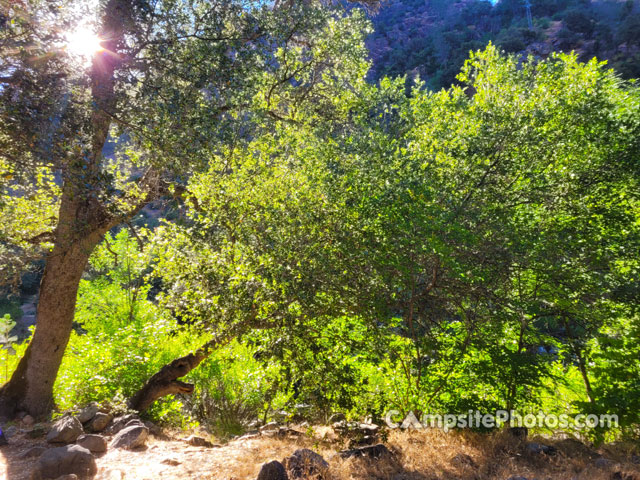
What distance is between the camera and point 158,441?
7750 mm

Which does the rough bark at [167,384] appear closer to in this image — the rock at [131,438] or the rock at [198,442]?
the rock at [198,442]

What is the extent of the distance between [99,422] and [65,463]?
330 centimetres

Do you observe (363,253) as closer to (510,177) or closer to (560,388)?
(510,177)

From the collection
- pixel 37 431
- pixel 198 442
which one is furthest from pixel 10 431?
pixel 198 442

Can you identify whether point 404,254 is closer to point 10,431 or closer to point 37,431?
point 37,431

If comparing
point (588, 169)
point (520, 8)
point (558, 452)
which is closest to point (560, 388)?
point (558, 452)

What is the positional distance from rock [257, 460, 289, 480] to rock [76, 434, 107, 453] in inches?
143

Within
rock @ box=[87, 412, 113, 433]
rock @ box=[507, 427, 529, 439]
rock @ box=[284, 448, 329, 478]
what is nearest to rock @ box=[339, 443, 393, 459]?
rock @ box=[284, 448, 329, 478]

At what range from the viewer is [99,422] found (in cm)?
819

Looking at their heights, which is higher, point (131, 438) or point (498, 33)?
point (498, 33)

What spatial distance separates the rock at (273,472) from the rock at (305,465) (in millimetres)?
230

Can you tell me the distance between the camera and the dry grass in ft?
18.7

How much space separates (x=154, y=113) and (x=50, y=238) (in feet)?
15.3

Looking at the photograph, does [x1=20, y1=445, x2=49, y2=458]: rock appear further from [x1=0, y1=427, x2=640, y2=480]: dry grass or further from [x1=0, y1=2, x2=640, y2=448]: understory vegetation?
[x1=0, y1=2, x2=640, y2=448]: understory vegetation
